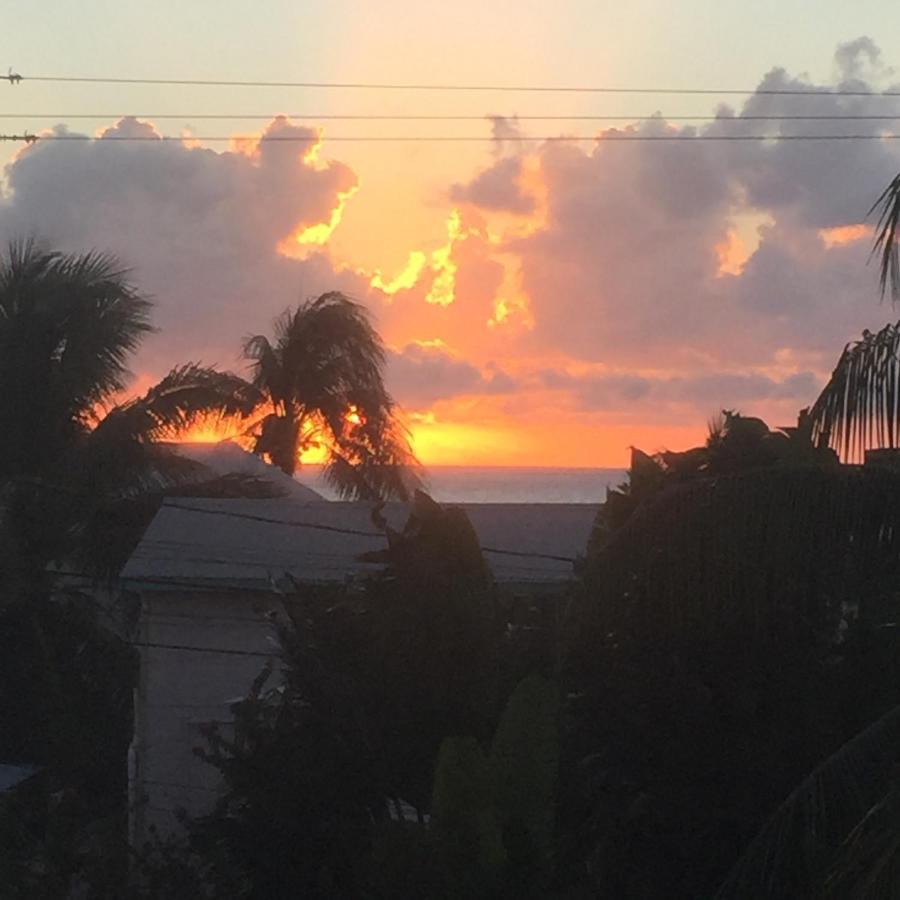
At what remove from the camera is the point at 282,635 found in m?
11.4

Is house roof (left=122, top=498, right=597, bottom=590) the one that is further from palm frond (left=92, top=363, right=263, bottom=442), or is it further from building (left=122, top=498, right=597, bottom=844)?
palm frond (left=92, top=363, right=263, bottom=442)

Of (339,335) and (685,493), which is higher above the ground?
(339,335)

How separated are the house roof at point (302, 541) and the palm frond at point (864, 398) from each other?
20.5 feet

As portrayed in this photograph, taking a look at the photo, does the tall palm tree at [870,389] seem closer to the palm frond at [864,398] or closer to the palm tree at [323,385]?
the palm frond at [864,398]

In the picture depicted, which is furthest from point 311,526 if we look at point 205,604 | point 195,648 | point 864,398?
point 864,398

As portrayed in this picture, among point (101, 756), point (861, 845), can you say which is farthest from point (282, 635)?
point (101, 756)

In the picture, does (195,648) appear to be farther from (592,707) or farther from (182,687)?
(592,707)

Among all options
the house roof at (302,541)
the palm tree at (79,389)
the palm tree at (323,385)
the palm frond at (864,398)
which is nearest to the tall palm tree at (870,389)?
the palm frond at (864,398)

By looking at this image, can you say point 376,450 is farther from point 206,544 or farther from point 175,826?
point 175,826

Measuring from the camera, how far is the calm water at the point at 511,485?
21.8m

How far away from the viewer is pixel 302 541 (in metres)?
15.3

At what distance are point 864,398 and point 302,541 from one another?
831cm

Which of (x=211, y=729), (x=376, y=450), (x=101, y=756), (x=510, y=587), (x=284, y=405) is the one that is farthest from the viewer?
(x=284, y=405)

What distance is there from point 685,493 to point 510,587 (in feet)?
23.7
